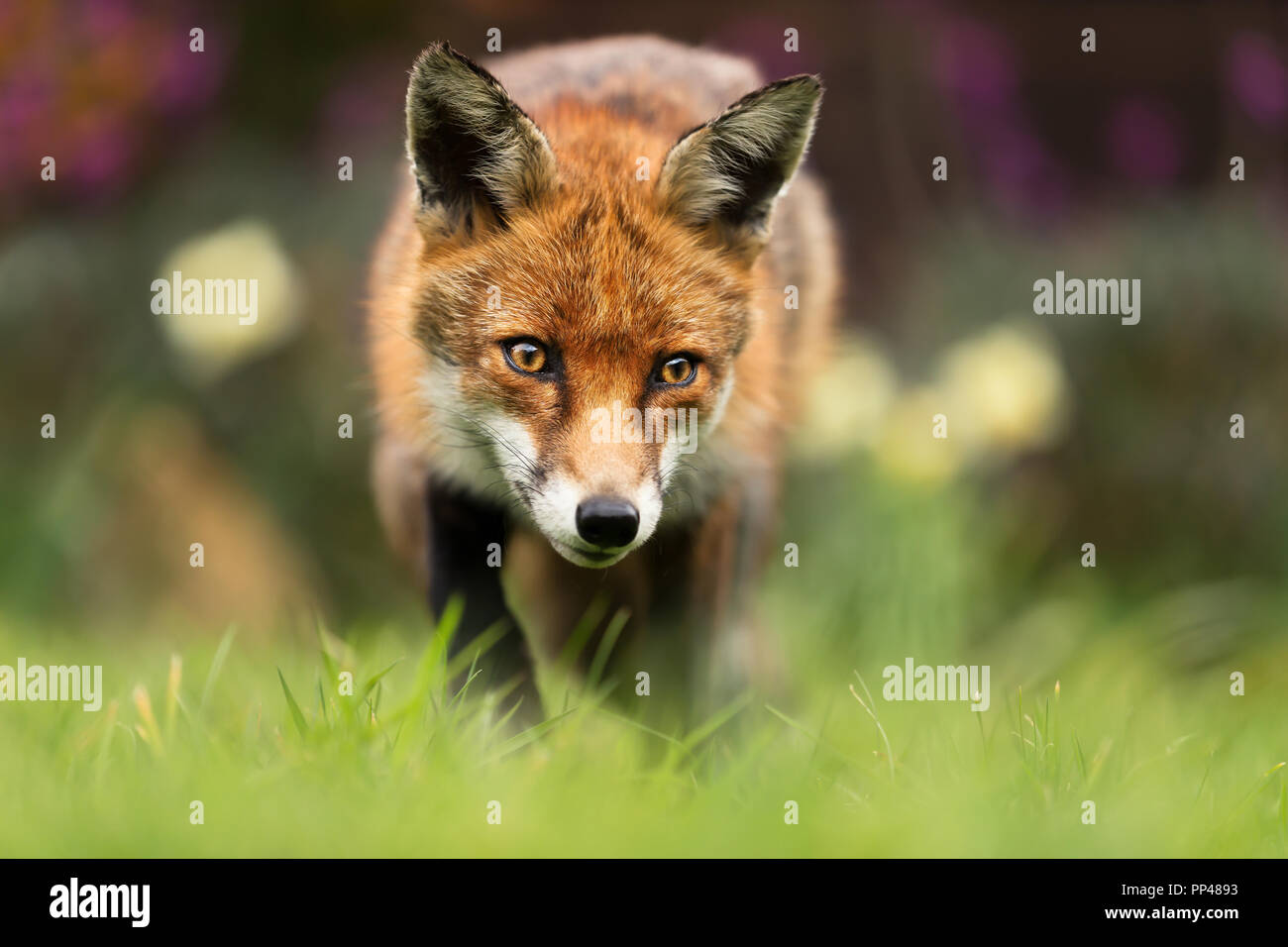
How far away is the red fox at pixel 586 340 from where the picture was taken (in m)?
3.42

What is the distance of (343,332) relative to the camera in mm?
7605

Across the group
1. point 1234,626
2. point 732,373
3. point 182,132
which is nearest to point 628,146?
point 732,373

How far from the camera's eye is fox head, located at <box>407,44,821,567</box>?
336cm

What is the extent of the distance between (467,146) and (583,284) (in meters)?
0.58

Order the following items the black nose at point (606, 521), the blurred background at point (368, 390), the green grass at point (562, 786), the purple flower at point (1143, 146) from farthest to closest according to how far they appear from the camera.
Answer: the purple flower at point (1143, 146), the blurred background at point (368, 390), the black nose at point (606, 521), the green grass at point (562, 786)

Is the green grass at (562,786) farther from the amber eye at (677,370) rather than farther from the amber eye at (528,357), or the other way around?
the amber eye at (677,370)

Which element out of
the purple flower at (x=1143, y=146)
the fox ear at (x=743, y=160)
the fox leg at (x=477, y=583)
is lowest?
the fox leg at (x=477, y=583)

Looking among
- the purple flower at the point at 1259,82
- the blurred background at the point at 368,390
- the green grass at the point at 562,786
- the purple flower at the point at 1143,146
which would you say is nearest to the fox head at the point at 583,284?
the green grass at the point at 562,786

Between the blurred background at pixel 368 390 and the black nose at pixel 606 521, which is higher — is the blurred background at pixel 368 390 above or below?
above

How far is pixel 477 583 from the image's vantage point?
12.6ft

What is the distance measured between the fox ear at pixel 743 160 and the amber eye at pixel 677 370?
0.50m

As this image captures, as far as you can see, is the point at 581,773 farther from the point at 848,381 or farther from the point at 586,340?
the point at 848,381

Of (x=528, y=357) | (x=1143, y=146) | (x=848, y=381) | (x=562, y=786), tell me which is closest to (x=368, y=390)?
(x=848, y=381)

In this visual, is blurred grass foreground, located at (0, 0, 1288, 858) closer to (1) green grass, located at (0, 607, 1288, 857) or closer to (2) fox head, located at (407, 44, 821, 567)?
(1) green grass, located at (0, 607, 1288, 857)
